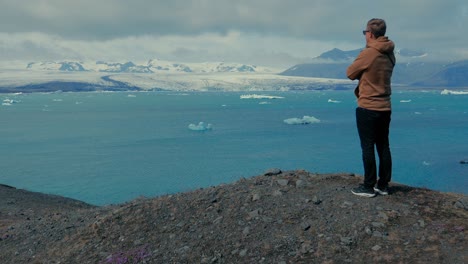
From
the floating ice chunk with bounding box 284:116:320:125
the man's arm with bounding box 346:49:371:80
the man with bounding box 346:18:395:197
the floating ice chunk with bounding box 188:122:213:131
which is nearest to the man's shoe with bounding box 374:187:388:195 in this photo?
the man with bounding box 346:18:395:197

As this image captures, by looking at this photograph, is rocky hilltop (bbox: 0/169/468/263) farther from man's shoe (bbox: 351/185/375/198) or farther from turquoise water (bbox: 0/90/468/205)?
turquoise water (bbox: 0/90/468/205)

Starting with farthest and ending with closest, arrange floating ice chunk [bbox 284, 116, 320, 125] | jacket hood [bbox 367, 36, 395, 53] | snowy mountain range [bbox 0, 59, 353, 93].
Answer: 1. snowy mountain range [bbox 0, 59, 353, 93]
2. floating ice chunk [bbox 284, 116, 320, 125]
3. jacket hood [bbox 367, 36, 395, 53]

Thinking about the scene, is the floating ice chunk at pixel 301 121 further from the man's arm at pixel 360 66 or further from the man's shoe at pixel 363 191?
the man's arm at pixel 360 66

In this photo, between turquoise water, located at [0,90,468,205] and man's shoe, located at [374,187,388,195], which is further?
turquoise water, located at [0,90,468,205]

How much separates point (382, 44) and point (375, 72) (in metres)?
0.34

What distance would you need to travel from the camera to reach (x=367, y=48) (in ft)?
18.5

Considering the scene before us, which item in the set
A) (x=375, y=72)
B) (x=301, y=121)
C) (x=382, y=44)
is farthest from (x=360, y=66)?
(x=301, y=121)

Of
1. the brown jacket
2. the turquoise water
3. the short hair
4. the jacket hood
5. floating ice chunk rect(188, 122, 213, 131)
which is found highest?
the short hair

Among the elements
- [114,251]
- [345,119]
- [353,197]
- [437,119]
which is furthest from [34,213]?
[437,119]

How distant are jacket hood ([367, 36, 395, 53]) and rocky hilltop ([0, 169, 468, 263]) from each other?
1.84 metres

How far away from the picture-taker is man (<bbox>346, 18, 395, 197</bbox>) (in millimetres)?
5590

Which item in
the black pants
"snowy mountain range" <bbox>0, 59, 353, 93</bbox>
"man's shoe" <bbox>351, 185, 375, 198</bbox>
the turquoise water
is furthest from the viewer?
"snowy mountain range" <bbox>0, 59, 353, 93</bbox>

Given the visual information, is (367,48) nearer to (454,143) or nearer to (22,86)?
(454,143)

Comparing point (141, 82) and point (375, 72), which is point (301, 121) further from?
point (141, 82)
